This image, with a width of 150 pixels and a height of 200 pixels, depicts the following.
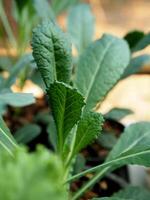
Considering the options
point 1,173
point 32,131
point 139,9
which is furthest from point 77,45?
point 139,9

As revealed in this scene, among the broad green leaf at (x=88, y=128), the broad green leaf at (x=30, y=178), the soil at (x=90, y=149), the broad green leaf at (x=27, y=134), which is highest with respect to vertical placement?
the broad green leaf at (x=30, y=178)

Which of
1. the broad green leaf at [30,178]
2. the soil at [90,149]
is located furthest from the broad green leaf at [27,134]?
the broad green leaf at [30,178]

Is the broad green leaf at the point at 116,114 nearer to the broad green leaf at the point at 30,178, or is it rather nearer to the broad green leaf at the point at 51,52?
the broad green leaf at the point at 51,52

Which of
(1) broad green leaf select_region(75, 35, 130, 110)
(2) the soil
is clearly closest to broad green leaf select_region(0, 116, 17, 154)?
(1) broad green leaf select_region(75, 35, 130, 110)

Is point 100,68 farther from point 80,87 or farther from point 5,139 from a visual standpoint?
point 5,139

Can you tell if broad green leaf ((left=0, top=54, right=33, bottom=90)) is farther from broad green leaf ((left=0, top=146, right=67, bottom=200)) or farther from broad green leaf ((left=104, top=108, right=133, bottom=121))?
broad green leaf ((left=0, top=146, right=67, bottom=200))
